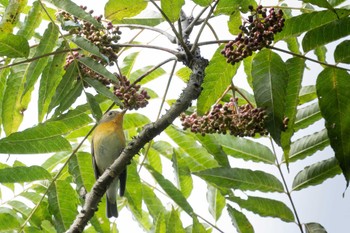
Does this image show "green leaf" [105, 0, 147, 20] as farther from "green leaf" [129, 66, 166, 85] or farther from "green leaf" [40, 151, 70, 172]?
"green leaf" [40, 151, 70, 172]

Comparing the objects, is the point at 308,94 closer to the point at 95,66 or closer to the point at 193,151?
the point at 193,151

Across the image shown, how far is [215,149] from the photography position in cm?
272

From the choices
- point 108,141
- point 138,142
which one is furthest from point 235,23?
point 108,141

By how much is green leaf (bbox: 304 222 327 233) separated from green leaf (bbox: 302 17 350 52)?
77 centimetres

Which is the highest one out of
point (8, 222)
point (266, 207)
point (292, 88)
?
point (292, 88)

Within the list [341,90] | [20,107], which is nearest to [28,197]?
[20,107]

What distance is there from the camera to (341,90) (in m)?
2.23

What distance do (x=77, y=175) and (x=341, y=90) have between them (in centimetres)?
133

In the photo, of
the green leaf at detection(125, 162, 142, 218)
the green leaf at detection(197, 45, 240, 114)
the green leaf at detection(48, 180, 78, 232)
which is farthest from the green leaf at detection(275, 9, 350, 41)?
the green leaf at detection(48, 180, 78, 232)

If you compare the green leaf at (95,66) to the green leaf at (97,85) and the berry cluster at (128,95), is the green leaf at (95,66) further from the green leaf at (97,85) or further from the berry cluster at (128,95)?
the berry cluster at (128,95)

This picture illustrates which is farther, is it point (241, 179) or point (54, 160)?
point (54, 160)

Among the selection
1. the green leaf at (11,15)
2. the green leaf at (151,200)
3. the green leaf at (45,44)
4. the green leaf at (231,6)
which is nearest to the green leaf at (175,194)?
the green leaf at (151,200)

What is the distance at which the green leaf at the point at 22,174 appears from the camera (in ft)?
8.47

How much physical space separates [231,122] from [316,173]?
50cm
